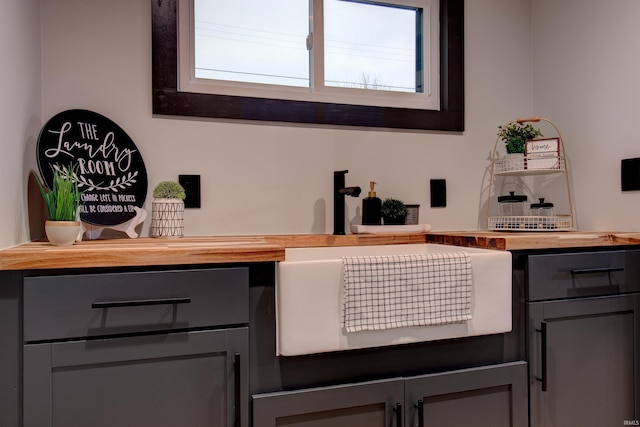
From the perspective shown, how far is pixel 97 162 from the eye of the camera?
61.0 inches

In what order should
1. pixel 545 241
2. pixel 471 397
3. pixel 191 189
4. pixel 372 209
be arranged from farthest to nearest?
pixel 372 209, pixel 191 189, pixel 545 241, pixel 471 397

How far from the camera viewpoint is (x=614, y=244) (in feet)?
5.09

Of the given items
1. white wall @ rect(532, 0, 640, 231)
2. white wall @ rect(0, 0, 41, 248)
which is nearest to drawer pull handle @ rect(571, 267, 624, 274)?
white wall @ rect(532, 0, 640, 231)

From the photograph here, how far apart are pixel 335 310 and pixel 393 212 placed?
70 cm

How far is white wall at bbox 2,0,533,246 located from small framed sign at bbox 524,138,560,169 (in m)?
0.24

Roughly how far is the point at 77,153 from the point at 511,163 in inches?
62.0

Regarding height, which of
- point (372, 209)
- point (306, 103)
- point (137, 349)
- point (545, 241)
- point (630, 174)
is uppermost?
point (306, 103)

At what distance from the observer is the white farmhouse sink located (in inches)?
45.9

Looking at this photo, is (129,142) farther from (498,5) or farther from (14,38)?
(498,5)

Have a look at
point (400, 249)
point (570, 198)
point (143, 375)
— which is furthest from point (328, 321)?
point (570, 198)

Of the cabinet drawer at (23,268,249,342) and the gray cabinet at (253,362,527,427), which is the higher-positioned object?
the cabinet drawer at (23,268,249,342)

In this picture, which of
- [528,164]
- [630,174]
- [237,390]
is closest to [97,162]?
[237,390]

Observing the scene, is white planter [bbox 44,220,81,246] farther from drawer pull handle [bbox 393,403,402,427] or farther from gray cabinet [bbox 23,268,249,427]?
drawer pull handle [bbox 393,403,402,427]

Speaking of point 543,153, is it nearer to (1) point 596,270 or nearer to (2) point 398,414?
(1) point 596,270
